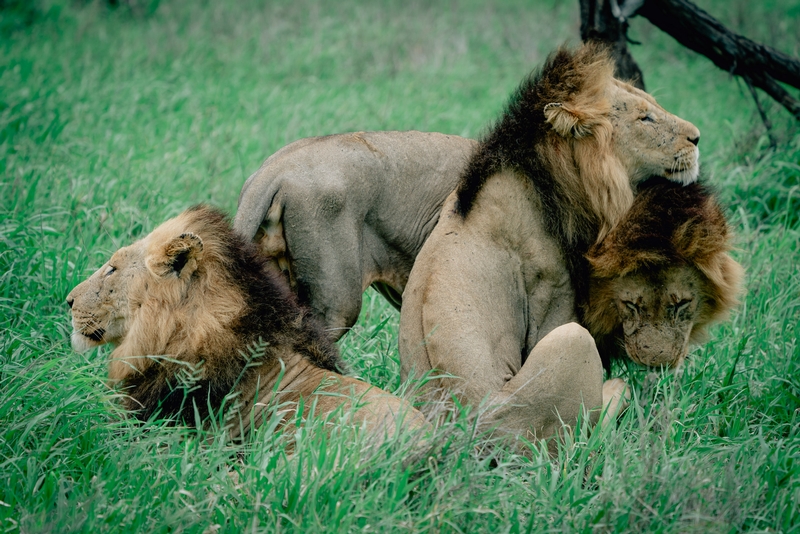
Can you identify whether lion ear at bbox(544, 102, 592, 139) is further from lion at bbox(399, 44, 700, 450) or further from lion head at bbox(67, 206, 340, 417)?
lion head at bbox(67, 206, 340, 417)

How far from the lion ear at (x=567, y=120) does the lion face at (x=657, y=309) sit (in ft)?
2.30

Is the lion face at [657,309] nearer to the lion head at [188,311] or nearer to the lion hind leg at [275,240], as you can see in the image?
the lion head at [188,311]

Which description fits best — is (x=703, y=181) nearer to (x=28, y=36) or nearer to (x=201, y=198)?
(x=201, y=198)

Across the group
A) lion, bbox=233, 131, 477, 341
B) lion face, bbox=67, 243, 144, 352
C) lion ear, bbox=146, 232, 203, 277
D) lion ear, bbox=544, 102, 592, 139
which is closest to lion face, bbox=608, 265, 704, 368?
lion ear, bbox=544, 102, 592, 139

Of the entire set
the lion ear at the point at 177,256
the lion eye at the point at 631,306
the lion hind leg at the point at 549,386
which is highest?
the lion ear at the point at 177,256

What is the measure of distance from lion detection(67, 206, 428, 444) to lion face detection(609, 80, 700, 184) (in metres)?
Result: 1.61

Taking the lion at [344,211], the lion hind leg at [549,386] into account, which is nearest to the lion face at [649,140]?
the lion at [344,211]

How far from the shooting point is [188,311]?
3.43 meters

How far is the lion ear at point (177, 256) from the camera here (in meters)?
3.40

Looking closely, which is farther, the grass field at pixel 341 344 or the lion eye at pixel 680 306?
the lion eye at pixel 680 306

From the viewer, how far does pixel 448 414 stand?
3.31 metres

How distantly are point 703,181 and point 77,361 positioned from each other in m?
3.13

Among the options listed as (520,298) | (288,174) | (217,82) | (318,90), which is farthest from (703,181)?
(217,82)

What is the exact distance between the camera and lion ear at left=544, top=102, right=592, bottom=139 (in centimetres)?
357
